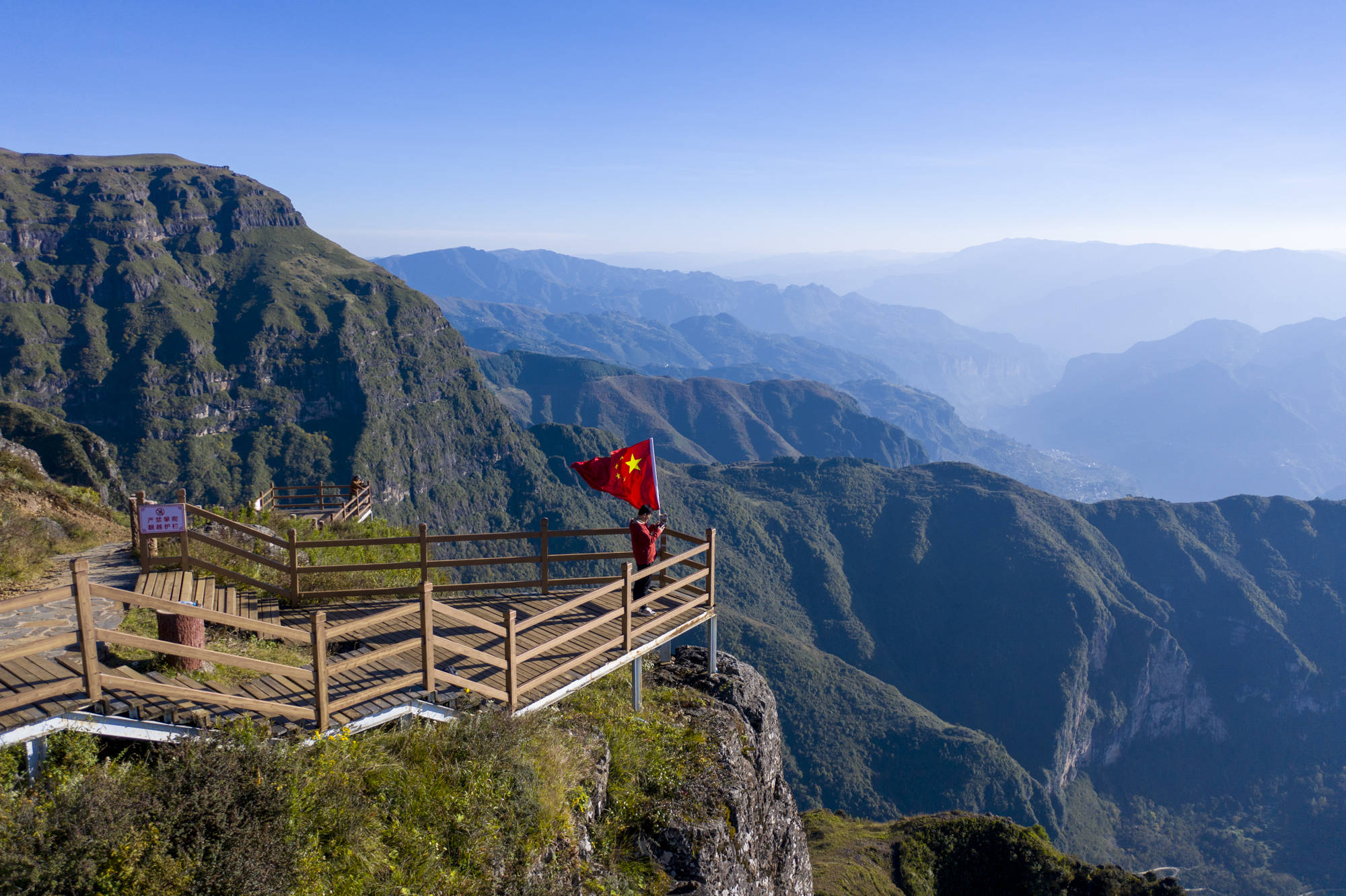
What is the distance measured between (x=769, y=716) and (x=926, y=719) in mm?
106082

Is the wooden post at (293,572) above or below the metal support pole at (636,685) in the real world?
above

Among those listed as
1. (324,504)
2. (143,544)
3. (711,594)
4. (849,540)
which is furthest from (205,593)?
(849,540)

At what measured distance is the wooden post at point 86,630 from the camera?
6289mm

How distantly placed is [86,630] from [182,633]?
204 centimetres

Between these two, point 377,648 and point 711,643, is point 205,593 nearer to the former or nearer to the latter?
point 377,648

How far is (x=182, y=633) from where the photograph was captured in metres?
8.45

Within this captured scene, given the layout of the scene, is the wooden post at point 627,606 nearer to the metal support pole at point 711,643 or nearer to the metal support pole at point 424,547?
the metal support pole at point 711,643

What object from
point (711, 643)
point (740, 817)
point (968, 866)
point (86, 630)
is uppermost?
point (86, 630)

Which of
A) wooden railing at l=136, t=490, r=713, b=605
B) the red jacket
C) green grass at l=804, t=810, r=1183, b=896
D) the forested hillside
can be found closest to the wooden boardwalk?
wooden railing at l=136, t=490, r=713, b=605

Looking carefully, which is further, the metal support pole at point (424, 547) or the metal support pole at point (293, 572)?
the metal support pole at point (424, 547)

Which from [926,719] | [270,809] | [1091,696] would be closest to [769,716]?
[270,809]

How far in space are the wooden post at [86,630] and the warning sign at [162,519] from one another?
17.4ft

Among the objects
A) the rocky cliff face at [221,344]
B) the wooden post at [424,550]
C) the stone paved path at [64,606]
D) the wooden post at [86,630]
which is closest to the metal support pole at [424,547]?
the wooden post at [424,550]

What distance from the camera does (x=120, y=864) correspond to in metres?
5.57
